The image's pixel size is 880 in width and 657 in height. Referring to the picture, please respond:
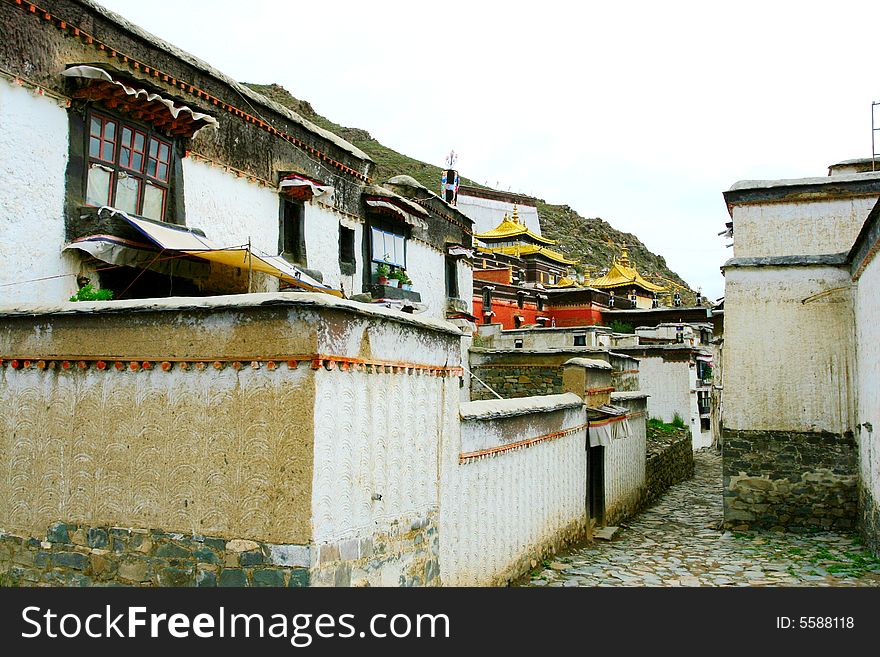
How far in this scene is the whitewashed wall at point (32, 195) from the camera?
27.9ft

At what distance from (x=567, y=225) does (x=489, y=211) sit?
15.3m

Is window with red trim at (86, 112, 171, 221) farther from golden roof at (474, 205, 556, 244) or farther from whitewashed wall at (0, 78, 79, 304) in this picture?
golden roof at (474, 205, 556, 244)

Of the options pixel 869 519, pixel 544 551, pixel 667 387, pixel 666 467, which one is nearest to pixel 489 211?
pixel 667 387

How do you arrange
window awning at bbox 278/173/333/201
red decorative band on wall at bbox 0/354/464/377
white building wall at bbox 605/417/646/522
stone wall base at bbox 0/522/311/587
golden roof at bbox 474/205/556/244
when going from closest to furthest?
1. stone wall base at bbox 0/522/311/587
2. red decorative band on wall at bbox 0/354/464/377
3. white building wall at bbox 605/417/646/522
4. window awning at bbox 278/173/333/201
5. golden roof at bbox 474/205/556/244

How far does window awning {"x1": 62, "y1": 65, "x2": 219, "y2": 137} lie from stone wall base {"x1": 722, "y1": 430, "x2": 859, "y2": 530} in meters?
10.3

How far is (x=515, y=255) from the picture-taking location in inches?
2132

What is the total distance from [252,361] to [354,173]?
11664mm

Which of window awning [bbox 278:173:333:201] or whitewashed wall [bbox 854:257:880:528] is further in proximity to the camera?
window awning [bbox 278:173:333:201]

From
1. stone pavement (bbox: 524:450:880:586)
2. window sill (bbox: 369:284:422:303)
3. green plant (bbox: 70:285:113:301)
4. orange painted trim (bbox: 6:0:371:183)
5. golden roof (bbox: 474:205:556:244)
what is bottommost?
stone pavement (bbox: 524:450:880:586)

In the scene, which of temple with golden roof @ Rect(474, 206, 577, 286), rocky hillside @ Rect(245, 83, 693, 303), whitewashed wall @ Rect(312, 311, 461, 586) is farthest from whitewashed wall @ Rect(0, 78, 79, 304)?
rocky hillside @ Rect(245, 83, 693, 303)

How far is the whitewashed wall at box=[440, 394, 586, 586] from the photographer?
24.1 ft

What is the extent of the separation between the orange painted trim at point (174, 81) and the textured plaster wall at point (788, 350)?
8.58 meters
